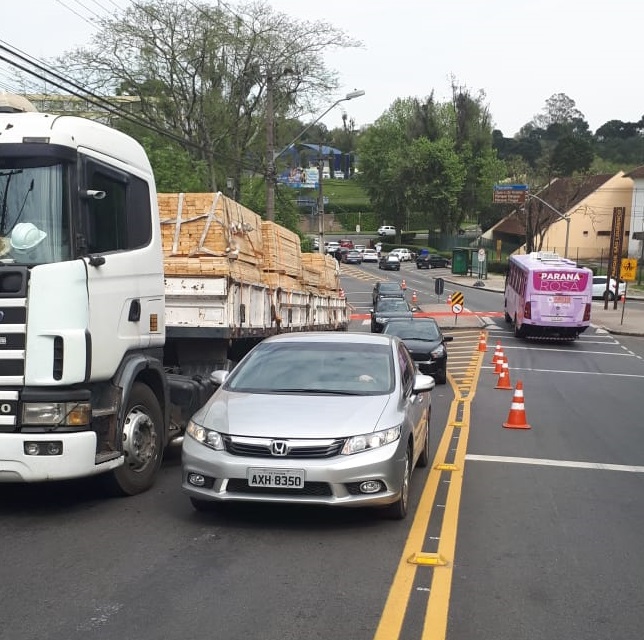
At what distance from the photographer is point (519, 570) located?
604 centimetres

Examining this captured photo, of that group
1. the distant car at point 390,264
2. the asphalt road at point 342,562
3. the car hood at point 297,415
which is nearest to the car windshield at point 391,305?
the asphalt road at point 342,562

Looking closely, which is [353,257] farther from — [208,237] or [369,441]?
[369,441]

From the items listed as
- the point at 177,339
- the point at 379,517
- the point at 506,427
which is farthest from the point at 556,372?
the point at 379,517

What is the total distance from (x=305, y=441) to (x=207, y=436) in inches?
32.7

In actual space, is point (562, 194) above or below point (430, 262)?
above

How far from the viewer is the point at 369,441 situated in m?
6.77

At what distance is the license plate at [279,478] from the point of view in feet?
21.4

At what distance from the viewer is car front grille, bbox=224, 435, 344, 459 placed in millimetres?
6578

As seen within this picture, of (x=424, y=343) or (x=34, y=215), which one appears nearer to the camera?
(x=34, y=215)

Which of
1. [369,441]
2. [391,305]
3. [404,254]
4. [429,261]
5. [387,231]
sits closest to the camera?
[369,441]

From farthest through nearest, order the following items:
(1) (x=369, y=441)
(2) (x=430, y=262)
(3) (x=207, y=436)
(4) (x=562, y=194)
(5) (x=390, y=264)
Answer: (2) (x=430, y=262), (4) (x=562, y=194), (5) (x=390, y=264), (3) (x=207, y=436), (1) (x=369, y=441)

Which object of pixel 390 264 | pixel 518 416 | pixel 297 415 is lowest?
pixel 390 264

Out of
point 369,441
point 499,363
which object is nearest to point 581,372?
point 499,363

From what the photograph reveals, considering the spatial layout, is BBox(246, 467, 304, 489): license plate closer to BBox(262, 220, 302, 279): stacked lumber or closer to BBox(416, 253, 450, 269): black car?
BBox(262, 220, 302, 279): stacked lumber
